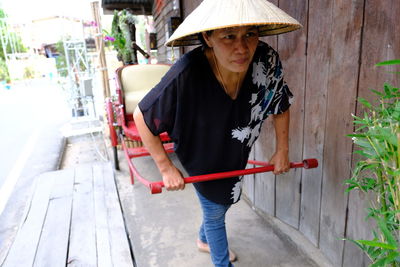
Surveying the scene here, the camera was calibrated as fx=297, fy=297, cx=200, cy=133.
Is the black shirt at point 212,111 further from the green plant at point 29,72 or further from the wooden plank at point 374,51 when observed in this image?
the green plant at point 29,72

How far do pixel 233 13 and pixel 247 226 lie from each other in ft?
5.72

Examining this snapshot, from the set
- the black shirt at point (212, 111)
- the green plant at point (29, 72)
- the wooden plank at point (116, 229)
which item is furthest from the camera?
the green plant at point (29, 72)

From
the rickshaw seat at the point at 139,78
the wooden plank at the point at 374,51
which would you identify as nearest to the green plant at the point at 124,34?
the rickshaw seat at the point at 139,78

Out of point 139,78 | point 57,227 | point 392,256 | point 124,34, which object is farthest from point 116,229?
point 124,34

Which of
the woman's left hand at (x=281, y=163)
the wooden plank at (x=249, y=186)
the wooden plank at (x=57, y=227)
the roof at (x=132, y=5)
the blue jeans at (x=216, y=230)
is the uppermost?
the roof at (x=132, y=5)

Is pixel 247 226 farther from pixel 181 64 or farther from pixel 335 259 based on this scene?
pixel 181 64

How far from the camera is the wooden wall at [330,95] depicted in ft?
4.11

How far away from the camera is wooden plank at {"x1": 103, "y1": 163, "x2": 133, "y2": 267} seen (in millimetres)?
1994

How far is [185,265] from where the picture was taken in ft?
6.45

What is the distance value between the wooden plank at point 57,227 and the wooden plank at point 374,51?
1.81 metres

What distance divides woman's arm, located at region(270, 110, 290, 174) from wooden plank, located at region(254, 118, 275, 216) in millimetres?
545

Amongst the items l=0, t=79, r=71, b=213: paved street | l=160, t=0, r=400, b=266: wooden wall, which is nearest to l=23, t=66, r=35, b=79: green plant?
l=0, t=79, r=71, b=213: paved street

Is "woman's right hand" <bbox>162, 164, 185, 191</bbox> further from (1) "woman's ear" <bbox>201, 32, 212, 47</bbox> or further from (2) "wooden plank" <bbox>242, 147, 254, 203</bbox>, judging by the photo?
(2) "wooden plank" <bbox>242, 147, 254, 203</bbox>

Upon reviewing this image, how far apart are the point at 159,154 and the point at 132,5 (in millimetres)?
6882
